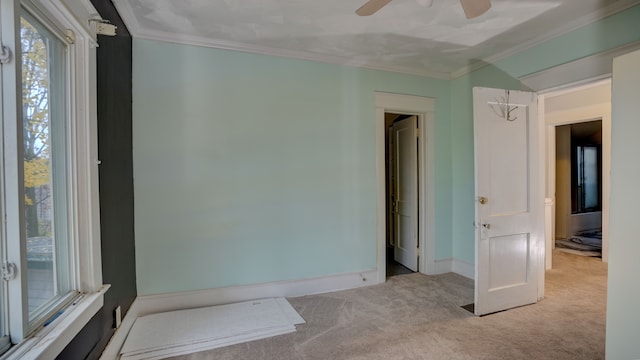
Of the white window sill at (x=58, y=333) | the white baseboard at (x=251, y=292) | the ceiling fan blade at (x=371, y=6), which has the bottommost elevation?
the white baseboard at (x=251, y=292)

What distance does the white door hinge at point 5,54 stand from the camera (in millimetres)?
1077

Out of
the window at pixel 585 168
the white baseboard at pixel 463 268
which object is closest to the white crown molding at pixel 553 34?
the white baseboard at pixel 463 268

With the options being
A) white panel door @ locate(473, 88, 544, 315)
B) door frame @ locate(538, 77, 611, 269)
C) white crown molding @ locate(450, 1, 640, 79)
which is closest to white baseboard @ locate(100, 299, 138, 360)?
white panel door @ locate(473, 88, 544, 315)

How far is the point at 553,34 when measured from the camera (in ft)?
8.91

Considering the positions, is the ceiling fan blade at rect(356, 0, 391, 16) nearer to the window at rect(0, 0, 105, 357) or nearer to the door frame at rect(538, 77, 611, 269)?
the window at rect(0, 0, 105, 357)

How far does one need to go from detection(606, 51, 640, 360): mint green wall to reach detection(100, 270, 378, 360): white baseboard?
2089 mm

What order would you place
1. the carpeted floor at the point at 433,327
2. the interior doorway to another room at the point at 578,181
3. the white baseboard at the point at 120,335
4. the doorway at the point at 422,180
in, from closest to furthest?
the white baseboard at the point at 120,335 → the carpeted floor at the point at 433,327 → the doorway at the point at 422,180 → the interior doorway to another room at the point at 578,181

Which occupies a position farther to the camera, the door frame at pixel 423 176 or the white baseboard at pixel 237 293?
the door frame at pixel 423 176

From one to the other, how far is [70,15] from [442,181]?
379cm

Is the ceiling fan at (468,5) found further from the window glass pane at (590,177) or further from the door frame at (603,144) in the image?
the window glass pane at (590,177)

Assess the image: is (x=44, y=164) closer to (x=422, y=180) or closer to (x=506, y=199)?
(x=506, y=199)

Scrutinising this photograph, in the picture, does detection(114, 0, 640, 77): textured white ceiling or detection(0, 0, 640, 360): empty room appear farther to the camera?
detection(114, 0, 640, 77): textured white ceiling

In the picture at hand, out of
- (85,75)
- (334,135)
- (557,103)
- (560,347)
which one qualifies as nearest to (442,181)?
(334,135)

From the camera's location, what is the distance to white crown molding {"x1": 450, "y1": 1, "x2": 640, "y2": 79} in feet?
7.52
